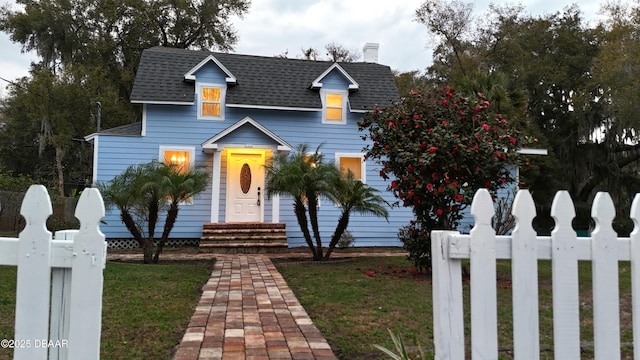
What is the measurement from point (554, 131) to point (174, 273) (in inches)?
755

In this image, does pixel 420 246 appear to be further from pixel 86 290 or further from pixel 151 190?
pixel 86 290

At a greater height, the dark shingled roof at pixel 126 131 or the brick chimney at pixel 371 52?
the brick chimney at pixel 371 52

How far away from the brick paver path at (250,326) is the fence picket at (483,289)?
160 centimetres

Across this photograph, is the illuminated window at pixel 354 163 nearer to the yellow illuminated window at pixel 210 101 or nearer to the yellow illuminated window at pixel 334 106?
the yellow illuminated window at pixel 334 106

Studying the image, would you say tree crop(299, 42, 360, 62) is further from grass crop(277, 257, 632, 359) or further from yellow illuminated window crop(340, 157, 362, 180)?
grass crop(277, 257, 632, 359)

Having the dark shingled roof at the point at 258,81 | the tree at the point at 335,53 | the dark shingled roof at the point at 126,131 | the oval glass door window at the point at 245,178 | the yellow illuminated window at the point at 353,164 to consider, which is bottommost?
the oval glass door window at the point at 245,178

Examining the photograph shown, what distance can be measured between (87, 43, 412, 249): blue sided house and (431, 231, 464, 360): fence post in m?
9.81

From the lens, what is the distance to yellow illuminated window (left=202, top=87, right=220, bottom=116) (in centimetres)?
1273

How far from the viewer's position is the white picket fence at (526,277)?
1.75 m

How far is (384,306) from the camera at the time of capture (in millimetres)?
4848

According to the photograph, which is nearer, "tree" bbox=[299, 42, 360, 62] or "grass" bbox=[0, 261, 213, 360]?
"grass" bbox=[0, 261, 213, 360]

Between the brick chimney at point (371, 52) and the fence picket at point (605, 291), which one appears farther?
the brick chimney at point (371, 52)

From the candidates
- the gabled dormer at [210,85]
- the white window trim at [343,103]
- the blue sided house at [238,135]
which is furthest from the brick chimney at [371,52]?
the gabled dormer at [210,85]

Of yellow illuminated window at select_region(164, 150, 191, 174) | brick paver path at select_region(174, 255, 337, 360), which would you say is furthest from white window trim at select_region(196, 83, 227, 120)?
brick paver path at select_region(174, 255, 337, 360)
